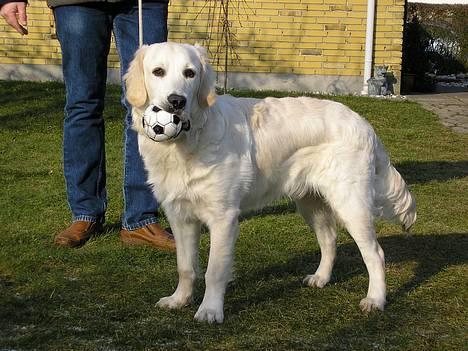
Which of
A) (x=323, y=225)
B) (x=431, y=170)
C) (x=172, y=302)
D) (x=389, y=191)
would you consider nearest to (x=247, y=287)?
(x=172, y=302)

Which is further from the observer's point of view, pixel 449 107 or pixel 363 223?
pixel 449 107

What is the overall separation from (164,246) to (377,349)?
1.85m

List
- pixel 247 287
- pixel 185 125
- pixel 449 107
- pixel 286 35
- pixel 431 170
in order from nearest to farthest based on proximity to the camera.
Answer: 1. pixel 185 125
2. pixel 247 287
3. pixel 431 170
4. pixel 449 107
5. pixel 286 35

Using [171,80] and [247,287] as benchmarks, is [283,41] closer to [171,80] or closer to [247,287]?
[247,287]

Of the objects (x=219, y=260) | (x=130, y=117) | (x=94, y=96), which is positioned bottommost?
(x=219, y=260)

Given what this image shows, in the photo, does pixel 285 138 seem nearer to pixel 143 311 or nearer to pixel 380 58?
pixel 143 311

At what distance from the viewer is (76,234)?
4633mm

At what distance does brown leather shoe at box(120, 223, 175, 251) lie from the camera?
4602mm

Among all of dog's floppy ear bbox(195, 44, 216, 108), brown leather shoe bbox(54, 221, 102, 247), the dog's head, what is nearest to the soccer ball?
the dog's head

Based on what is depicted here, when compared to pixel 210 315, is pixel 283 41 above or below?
above

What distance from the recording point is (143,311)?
3.53 m

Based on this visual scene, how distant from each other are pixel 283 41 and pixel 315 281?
32.7 ft

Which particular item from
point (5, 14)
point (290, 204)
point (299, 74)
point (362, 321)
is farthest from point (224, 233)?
point (299, 74)

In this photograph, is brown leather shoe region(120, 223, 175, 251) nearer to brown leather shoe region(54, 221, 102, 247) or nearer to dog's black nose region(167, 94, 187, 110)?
brown leather shoe region(54, 221, 102, 247)
